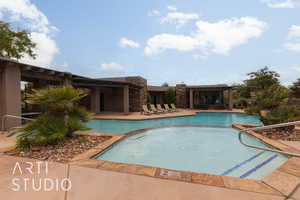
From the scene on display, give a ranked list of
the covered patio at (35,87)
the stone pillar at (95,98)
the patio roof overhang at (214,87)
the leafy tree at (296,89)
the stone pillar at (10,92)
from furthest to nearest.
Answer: the leafy tree at (296,89)
the patio roof overhang at (214,87)
the stone pillar at (95,98)
the covered patio at (35,87)
the stone pillar at (10,92)

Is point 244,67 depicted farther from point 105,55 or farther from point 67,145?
point 67,145

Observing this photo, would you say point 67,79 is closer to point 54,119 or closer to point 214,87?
point 54,119

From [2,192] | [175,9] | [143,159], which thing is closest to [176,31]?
[175,9]

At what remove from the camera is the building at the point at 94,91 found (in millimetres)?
6992

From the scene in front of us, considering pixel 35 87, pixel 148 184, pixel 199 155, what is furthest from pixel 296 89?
pixel 35 87

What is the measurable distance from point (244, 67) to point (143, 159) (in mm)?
26726

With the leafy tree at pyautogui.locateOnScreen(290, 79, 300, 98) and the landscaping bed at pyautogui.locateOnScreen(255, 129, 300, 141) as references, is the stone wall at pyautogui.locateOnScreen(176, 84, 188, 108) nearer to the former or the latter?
the leafy tree at pyautogui.locateOnScreen(290, 79, 300, 98)

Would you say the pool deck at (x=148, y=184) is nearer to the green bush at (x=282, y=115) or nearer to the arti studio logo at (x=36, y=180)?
the arti studio logo at (x=36, y=180)

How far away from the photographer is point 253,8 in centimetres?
884

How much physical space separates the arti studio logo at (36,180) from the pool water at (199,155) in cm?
138

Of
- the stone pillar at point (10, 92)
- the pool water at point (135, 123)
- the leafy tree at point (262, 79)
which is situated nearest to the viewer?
the stone pillar at point (10, 92)

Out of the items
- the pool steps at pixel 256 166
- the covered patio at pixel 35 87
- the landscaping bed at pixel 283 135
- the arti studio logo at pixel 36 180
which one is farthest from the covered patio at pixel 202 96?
the arti studio logo at pixel 36 180

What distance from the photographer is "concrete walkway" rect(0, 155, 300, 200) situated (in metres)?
1.92

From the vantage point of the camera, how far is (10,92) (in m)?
7.09
